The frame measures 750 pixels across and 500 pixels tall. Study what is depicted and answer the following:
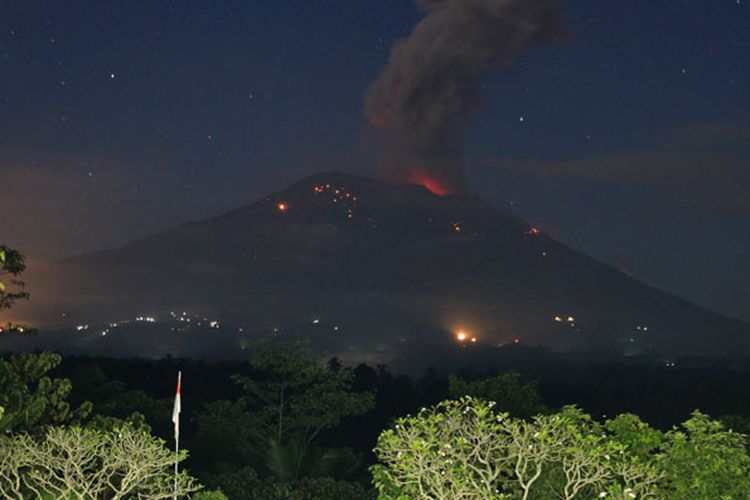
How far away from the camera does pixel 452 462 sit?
15.2 metres

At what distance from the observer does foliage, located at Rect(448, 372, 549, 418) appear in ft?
93.8

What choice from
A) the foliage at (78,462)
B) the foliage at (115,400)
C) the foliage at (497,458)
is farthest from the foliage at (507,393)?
the foliage at (78,462)

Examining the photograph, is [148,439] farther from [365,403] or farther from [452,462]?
[365,403]


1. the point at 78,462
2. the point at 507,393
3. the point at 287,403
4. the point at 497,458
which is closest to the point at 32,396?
the point at 78,462

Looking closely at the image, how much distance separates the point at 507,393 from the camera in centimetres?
2911

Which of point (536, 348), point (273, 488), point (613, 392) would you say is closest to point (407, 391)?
point (613, 392)

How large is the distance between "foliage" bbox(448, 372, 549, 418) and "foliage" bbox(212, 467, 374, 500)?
19.6ft

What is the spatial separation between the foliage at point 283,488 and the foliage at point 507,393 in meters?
5.97

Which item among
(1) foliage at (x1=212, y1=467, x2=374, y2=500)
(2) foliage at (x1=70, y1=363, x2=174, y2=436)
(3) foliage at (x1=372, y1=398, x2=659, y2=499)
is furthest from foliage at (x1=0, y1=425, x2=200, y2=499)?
(2) foliage at (x1=70, y1=363, x2=174, y2=436)

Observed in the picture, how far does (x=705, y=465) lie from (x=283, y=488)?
1046 centimetres

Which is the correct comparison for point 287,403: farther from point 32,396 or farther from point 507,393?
point 32,396

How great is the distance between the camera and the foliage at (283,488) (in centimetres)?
2288

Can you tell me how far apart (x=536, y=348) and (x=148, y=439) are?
166 meters

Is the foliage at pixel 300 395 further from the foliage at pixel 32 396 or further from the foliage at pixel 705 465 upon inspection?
the foliage at pixel 705 465
